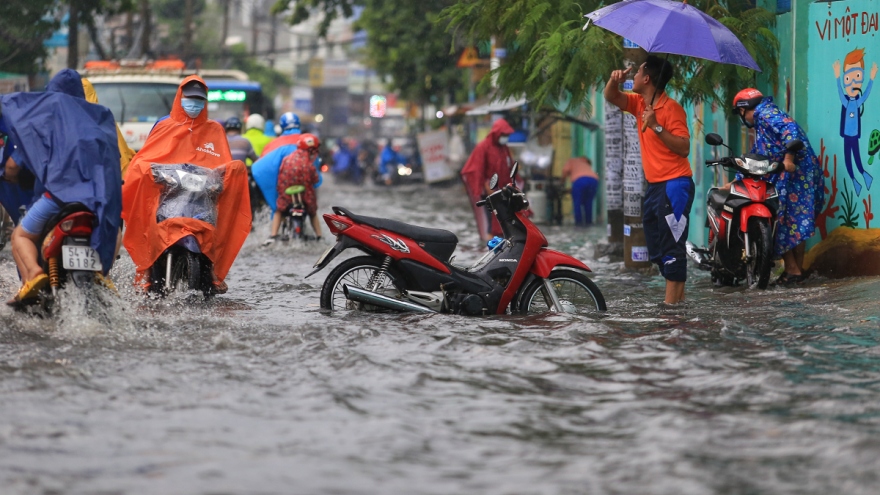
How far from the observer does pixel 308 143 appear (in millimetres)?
14516

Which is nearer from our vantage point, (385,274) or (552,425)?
(552,425)

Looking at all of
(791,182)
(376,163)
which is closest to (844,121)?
(791,182)

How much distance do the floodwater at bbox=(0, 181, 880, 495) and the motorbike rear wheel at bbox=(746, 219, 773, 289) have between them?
0.77 m

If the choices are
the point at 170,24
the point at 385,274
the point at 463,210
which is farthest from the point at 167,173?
the point at 170,24

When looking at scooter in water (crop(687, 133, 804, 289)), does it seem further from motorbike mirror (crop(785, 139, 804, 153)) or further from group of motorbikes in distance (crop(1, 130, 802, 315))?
group of motorbikes in distance (crop(1, 130, 802, 315))

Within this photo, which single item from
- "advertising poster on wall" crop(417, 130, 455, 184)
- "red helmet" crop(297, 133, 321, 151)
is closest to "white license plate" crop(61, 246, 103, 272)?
"red helmet" crop(297, 133, 321, 151)

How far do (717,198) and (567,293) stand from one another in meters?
2.33

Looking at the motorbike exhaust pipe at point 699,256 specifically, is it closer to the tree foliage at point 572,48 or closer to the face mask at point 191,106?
the tree foliage at point 572,48

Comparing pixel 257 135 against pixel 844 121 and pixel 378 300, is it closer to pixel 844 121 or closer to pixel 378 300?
pixel 844 121

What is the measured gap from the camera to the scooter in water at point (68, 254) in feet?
24.5

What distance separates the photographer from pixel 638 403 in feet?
18.4

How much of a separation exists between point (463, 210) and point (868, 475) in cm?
2037

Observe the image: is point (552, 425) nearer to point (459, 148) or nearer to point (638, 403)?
point (638, 403)

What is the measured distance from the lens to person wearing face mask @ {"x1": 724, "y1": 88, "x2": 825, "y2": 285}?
995cm
